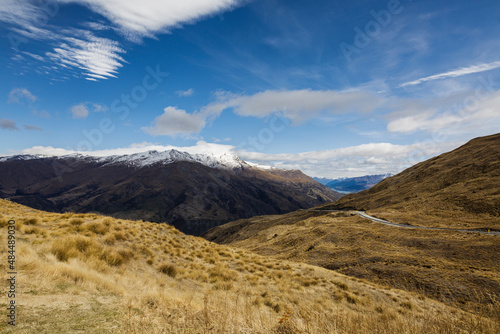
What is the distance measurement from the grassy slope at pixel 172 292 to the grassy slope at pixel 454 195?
46.3 m

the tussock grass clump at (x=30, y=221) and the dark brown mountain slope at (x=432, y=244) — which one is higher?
the tussock grass clump at (x=30, y=221)

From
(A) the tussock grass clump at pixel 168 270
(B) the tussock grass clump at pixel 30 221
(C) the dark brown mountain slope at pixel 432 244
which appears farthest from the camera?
(C) the dark brown mountain slope at pixel 432 244

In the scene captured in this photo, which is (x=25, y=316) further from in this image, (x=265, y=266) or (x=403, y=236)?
(x=403, y=236)

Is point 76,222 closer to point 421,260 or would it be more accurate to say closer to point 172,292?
point 172,292

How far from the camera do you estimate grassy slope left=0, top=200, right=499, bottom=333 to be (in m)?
4.88

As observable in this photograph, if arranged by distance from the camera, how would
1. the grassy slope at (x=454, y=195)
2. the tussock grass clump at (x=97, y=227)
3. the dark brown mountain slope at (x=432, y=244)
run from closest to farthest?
the tussock grass clump at (x=97, y=227) < the dark brown mountain slope at (x=432, y=244) < the grassy slope at (x=454, y=195)

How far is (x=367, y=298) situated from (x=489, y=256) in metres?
24.2

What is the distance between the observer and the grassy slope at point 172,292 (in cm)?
488

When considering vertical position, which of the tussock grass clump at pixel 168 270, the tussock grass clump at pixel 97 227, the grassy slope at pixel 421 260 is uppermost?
the tussock grass clump at pixel 97 227

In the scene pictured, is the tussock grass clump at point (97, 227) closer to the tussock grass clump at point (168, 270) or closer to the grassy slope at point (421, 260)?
the tussock grass clump at point (168, 270)

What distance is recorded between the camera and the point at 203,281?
12305 millimetres

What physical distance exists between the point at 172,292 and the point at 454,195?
80.4m

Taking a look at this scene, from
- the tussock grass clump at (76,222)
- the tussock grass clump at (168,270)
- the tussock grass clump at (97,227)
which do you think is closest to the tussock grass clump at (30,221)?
the tussock grass clump at (76,222)

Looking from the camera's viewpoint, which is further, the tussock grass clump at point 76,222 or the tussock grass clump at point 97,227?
the tussock grass clump at point 76,222
